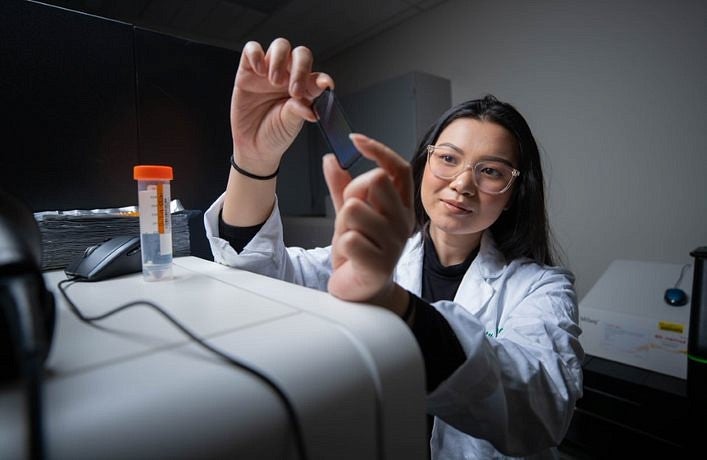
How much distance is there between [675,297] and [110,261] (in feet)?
5.02

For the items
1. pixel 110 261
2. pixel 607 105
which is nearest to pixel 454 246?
pixel 110 261

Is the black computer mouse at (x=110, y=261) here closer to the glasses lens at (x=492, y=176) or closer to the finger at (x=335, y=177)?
the finger at (x=335, y=177)

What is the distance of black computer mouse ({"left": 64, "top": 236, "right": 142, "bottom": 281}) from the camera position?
1.52 feet

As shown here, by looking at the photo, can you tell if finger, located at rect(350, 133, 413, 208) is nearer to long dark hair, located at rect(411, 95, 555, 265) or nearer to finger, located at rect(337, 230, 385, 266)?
finger, located at rect(337, 230, 385, 266)

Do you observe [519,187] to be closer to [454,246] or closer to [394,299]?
[454,246]

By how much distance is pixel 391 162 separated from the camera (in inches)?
15.5

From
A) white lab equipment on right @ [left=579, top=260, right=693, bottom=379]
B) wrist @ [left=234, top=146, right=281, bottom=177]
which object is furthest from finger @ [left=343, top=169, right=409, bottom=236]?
white lab equipment on right @ [left=579, top=260, right=693, bottom=379]

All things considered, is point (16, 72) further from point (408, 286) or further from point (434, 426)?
point (434, 426)

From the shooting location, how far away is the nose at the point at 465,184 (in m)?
0.82

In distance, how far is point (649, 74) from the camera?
172cm

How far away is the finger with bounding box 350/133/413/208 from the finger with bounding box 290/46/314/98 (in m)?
0.15

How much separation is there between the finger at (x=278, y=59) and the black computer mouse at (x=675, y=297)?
1374mm

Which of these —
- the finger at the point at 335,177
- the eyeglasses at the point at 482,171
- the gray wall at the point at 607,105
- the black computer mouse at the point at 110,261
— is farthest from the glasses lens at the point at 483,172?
the gray wall at the point at 607,105

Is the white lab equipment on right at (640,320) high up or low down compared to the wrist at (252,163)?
down
